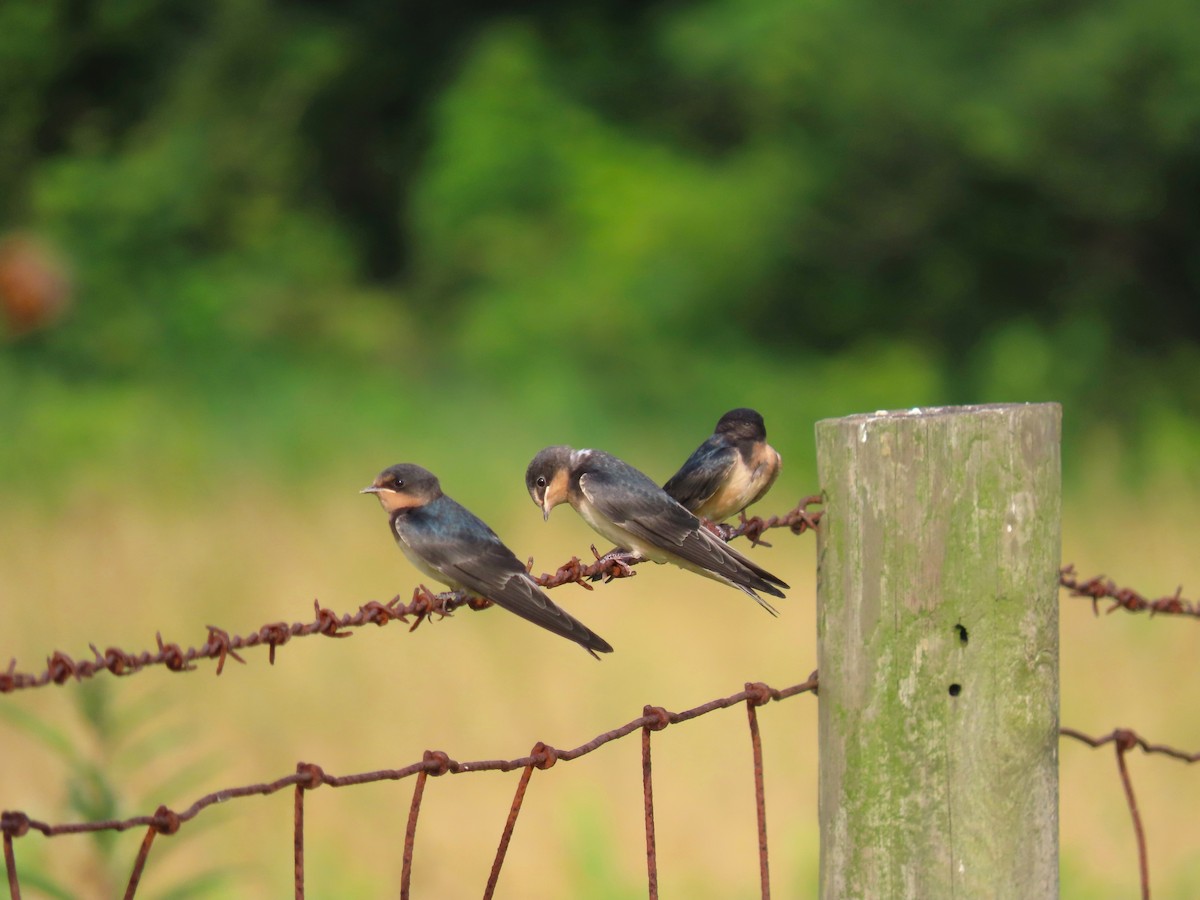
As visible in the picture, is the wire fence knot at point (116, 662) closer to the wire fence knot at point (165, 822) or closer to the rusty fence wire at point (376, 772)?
the rusty fence wire at point (376, 772)

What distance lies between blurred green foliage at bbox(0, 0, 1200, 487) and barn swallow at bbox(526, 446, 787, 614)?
24.2 ft

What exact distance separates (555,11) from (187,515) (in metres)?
13.6

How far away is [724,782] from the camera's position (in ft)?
18.9

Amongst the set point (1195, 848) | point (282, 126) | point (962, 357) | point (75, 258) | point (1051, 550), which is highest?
point (282, 126)

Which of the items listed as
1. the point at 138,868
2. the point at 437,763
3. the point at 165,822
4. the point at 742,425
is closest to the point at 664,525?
the point at 742,425

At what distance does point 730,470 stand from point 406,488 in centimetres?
86

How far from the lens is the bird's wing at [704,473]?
3.99 metres

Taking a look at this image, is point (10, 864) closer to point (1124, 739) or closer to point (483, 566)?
point (483, 566)

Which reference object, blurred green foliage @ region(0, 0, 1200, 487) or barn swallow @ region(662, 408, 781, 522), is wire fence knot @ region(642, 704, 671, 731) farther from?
blurred green foliage @ region(0, 0, 1200, 487)

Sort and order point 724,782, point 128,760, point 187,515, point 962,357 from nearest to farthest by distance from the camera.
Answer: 1. point 128,760
2. point 724,782
3. point 187,515
4. point 962,357

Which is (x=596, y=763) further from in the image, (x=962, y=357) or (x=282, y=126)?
(x=282, y=126)

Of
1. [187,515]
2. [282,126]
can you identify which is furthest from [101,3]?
[187,515]

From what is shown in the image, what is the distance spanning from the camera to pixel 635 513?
3596 millimetres

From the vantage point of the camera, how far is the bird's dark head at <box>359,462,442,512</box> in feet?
12.3
